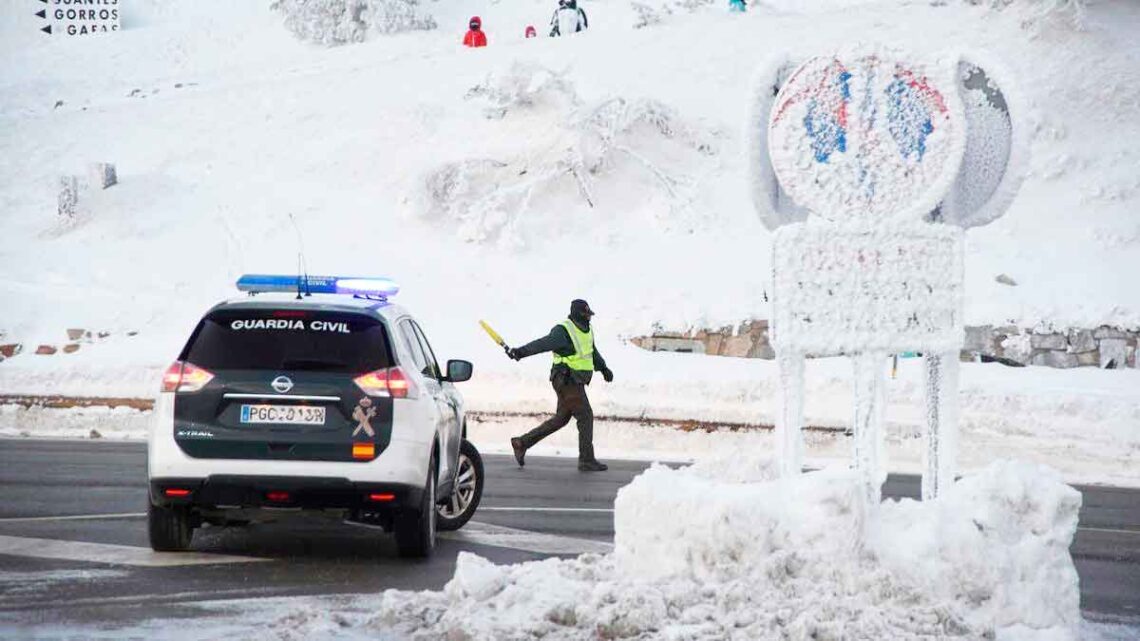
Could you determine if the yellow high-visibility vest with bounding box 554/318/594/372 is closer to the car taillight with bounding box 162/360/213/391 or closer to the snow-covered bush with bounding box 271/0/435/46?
the car taillight with bounding box 162/360/213/391

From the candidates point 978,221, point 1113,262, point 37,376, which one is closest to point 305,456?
point 978,221

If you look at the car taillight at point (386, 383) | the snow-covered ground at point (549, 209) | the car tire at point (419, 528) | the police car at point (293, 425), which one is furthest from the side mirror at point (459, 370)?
the snow-covered ground at point (549, 209)

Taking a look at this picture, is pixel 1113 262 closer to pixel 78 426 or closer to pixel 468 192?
pixel 468 192

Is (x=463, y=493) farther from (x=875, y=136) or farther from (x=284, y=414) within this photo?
(x=875, y=136)

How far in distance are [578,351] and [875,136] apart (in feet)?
30.1

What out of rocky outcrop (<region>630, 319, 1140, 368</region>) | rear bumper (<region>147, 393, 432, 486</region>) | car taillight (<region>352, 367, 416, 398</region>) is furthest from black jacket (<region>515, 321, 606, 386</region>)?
rocky outcrop (<region>630, 319, 1140, 368</region>)

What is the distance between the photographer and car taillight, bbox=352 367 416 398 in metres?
10.1

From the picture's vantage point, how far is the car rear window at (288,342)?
33.5 feet

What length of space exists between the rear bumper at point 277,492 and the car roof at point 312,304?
1.03 metres

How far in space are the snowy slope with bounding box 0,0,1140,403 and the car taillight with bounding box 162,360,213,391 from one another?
1355cm

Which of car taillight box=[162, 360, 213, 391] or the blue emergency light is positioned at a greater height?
the blue emergency light

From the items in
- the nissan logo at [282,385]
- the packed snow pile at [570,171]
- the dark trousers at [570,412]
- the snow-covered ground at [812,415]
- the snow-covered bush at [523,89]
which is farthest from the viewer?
the snow-covered bush at [523,89]

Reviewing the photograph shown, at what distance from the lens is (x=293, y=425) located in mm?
10016

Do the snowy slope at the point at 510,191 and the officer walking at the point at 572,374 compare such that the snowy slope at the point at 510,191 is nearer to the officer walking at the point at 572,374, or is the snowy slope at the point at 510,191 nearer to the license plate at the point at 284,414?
the officer walking at the point at 572,374
